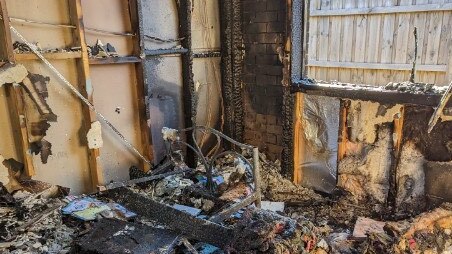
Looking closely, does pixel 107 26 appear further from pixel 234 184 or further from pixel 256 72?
pixel 234 184

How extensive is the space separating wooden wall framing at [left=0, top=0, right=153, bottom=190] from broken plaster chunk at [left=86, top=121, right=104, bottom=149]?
47mm

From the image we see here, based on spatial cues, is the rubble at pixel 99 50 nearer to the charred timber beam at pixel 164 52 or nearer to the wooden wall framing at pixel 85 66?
the wooden wall framing at pixel 85 66

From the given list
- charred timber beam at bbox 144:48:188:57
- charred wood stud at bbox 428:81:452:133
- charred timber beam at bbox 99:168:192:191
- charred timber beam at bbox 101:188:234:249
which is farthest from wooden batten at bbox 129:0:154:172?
charred wood stud at bbox 428:81:452:133

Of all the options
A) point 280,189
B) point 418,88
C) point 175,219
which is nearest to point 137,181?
point 175,219

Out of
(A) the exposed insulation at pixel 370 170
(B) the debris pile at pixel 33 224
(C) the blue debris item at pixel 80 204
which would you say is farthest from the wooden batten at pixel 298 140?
(B) the debris pile at pixel 33 224

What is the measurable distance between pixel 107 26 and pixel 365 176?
3.23m

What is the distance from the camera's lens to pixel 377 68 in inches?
168

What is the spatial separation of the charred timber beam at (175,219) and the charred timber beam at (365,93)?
196 cm

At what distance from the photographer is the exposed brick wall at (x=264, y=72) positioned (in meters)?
4.18

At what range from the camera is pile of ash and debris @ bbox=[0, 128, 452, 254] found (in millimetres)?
2592

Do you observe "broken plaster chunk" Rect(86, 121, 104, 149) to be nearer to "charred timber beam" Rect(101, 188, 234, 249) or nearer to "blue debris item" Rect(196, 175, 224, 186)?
"charred timber beam" Rect(101, 188, 234, 249)

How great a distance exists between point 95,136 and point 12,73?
0.97 meters

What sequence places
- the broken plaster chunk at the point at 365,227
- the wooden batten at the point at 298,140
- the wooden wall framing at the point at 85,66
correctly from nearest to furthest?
the wooden wall framing at the point at 85,66
the broken plaster chunk at the point at 365,227
the wooden batten at the point at 298,140

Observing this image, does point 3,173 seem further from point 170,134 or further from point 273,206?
point 273,206
